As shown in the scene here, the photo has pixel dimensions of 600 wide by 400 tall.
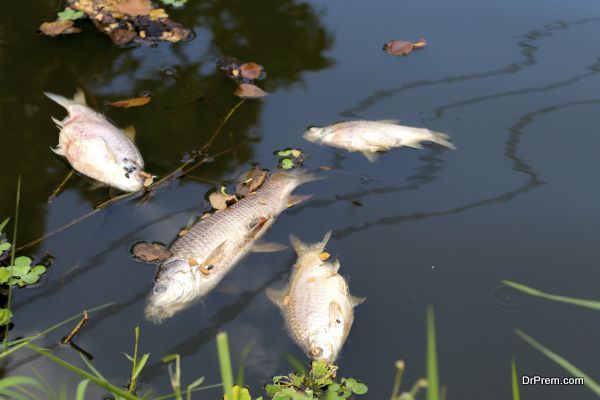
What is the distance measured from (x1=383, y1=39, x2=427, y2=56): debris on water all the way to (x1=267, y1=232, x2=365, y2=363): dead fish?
2.19 m

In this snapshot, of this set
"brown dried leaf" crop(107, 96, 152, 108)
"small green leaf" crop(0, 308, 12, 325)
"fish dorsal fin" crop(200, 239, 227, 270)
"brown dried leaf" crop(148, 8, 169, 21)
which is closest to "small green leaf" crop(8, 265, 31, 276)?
"small green leaf" crop(0, 308, 12, 325)

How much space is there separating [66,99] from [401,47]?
8.32 feet

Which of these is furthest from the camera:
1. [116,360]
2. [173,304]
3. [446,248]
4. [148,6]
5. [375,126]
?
[148,6]

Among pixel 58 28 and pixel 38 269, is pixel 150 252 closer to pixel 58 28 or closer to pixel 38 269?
pixel 38 269

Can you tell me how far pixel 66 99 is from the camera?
4297 millimetres

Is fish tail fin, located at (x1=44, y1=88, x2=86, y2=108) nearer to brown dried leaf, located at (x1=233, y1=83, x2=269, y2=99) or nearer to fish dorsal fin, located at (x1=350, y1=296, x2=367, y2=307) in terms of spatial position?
brown dried leaf, located at (x1=233, y1=83, x2=269, y2=99)

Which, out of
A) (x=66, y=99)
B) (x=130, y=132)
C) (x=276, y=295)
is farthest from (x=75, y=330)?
(x=66, y=99)

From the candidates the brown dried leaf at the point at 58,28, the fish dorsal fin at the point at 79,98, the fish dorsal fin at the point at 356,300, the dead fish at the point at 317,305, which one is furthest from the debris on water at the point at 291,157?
the brown dried leaf at the point at 58,28

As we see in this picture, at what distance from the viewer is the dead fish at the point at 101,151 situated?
368cm

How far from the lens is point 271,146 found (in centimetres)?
405

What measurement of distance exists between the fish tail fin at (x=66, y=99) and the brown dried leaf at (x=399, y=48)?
233 centimetres

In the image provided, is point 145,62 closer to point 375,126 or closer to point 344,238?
point 375,126

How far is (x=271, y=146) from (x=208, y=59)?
1202 millimetres

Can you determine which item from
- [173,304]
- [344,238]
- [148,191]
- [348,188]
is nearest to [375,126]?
[348,188]
